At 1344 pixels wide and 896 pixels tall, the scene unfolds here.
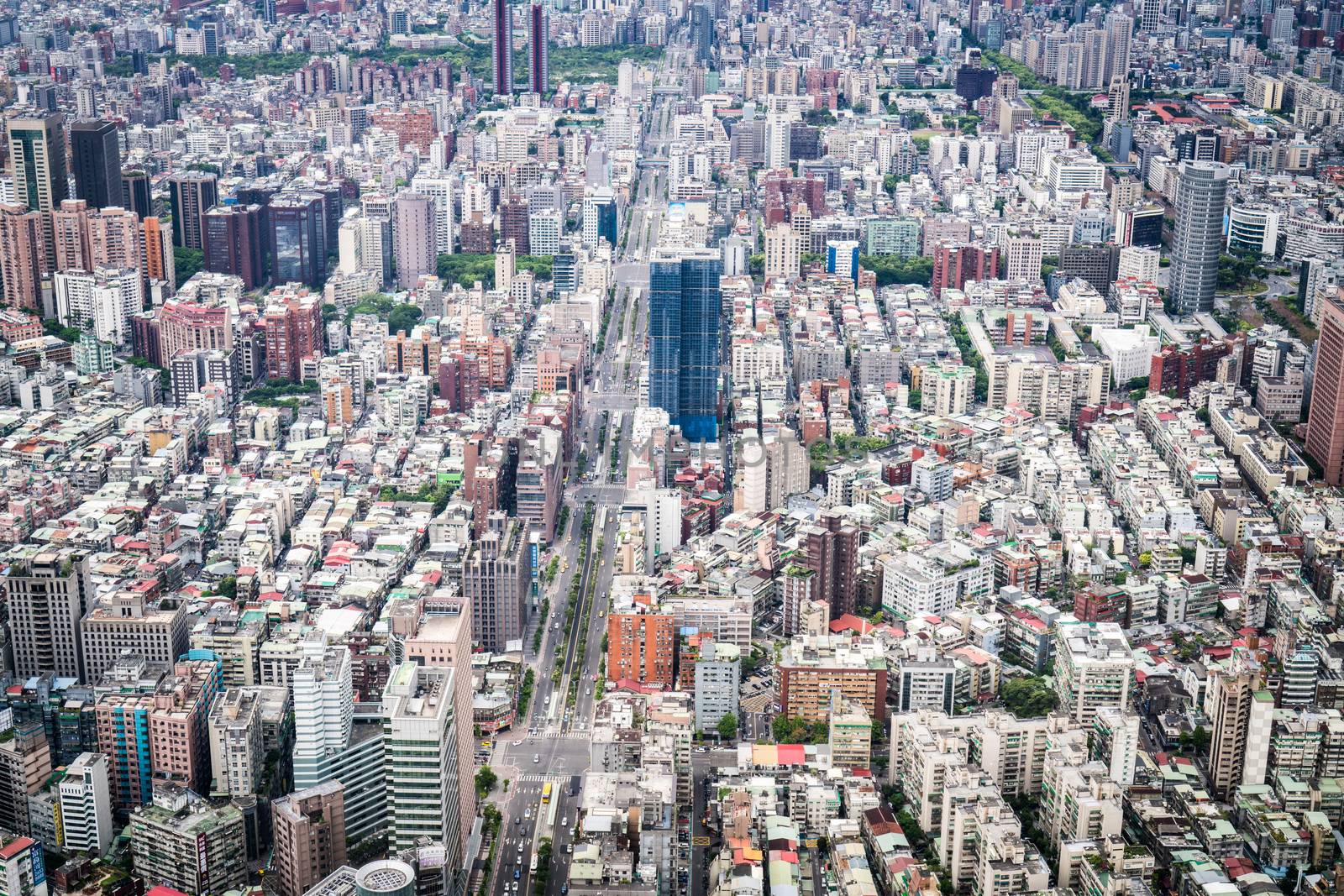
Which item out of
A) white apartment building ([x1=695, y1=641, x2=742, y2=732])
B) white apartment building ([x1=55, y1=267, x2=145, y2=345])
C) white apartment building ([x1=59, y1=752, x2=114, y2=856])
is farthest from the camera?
white apartment building ([x1=55, y1=267, x2=145, y2=345])

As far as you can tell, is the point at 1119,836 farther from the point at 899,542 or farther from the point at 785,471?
the point at 785,471

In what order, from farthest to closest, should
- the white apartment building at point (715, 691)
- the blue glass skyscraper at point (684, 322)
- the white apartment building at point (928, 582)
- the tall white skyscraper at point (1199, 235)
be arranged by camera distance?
1. the tall white skyscraper at point (1199, 235)
2. the blue glass skyscraper at point (684, 322)
3. the white apartment building at point (928, 582)
4. the white apartment building at point (715, 691)

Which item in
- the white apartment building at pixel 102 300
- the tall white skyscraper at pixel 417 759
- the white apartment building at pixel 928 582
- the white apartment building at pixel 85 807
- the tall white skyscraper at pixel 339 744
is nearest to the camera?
the tall white skyscraper at pixel 417 759

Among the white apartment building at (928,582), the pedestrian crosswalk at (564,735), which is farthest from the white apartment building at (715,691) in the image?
the white apartment building at (928,582)

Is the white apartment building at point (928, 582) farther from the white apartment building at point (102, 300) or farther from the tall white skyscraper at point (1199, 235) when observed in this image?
the white apartment building at point (102, 300)

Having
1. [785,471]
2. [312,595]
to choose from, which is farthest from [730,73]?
[312,595]

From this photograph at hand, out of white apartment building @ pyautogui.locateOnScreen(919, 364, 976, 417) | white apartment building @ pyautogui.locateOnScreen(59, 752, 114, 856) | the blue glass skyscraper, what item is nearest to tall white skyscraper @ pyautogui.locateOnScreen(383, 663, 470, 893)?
white apartment building @ pyautogui.locateOnScreen(59, 752, 114, 856)

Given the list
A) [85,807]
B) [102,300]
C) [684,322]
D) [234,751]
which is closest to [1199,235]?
[684,322]

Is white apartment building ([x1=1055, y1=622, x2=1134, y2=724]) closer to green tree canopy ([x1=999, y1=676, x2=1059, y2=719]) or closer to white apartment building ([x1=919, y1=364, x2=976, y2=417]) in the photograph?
green tree canopy ([x1=999, y1=676, x2=1059, y2=719])

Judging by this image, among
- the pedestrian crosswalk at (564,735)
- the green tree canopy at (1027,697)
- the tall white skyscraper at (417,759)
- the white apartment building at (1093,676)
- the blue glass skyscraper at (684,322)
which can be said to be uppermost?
the blue glass skyscraper at (684,322)
